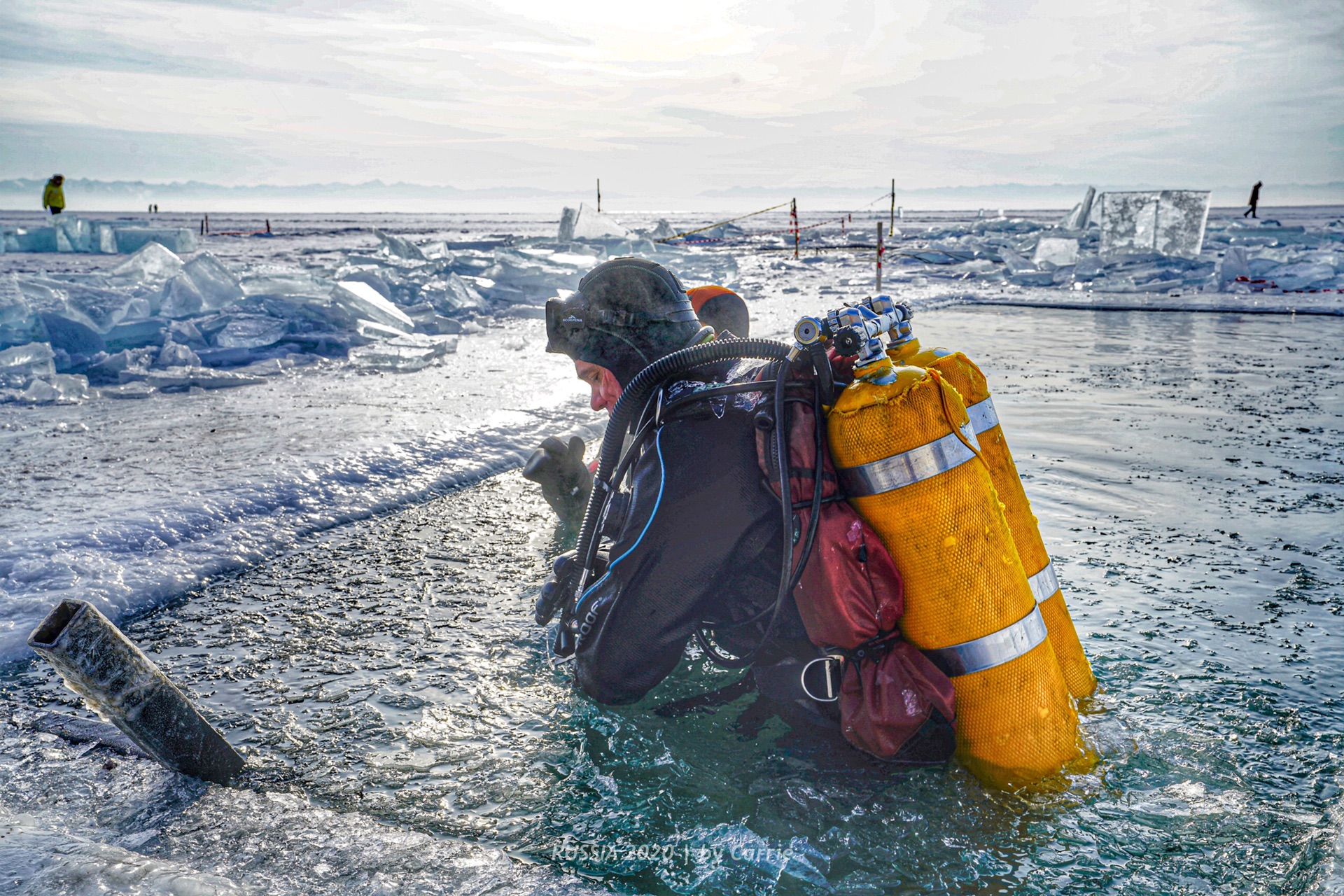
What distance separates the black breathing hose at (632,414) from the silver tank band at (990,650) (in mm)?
395

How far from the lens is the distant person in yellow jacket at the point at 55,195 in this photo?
71.6 feet

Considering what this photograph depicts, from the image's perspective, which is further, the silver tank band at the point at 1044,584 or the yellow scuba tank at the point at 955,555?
the silver tank band at the point at 1044,584

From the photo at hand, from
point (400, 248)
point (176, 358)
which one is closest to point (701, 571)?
point (176, 358)

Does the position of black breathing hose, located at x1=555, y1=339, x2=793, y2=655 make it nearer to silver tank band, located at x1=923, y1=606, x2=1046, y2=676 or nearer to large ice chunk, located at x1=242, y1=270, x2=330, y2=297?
silver tank band, located at x1=923, y1=606, x2=1046, y2=676

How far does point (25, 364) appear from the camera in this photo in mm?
6645

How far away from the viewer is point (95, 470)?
4250 mm

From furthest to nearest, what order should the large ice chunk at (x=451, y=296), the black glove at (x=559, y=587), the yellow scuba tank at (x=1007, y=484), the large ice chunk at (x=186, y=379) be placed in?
the large ice chunk at (x=451, y=296) → the large ice chunk at (x=186, y=379) → the black glove at (x=559, y=587) → the yellow scuba tank at (x=1007, y=484)

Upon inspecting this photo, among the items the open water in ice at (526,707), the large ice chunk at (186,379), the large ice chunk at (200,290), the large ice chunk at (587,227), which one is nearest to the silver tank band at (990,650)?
the open water in ice at (526,707)

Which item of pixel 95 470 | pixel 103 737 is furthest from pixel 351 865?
pixel 95 470

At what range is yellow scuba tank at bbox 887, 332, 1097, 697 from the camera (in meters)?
2.05

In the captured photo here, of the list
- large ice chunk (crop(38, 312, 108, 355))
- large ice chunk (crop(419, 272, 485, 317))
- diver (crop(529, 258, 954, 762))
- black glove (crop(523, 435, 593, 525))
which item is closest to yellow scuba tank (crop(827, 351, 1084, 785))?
diver (crop(529, 258, 954, 762))

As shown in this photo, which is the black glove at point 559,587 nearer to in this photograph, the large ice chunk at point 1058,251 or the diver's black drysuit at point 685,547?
the diver's black drysuit at point 685,547

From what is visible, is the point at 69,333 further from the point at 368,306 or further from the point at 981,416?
the point at 981,416

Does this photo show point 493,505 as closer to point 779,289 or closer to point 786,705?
point 786,705
